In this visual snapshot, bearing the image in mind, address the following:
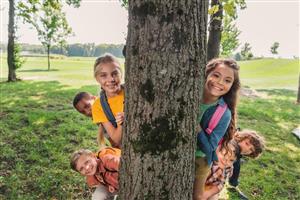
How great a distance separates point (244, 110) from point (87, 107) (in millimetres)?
8217

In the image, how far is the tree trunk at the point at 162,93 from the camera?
1.90 meters

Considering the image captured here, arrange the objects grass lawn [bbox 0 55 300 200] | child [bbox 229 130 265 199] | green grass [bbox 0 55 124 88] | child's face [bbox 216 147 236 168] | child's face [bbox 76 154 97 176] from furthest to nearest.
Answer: green grass [bbox 0 55 124 88]
grass lawn [bbox 0 55 300 200]
child [bbox 229 130 265 199]
child's face [bbox 216 147 236 168]
child's face [bbox 76 154 97 176]

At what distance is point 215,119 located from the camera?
103 inches

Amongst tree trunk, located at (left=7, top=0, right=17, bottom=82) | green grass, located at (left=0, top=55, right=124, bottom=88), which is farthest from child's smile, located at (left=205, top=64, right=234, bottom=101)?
tree trunk, located at (left=7, top=0, right=17, bottom=82)

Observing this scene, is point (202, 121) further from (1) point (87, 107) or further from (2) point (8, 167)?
(2) point (8, 167)

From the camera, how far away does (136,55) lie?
198 centimetres

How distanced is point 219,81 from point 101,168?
142 centimetres

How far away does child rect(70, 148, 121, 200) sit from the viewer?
10.2 feet

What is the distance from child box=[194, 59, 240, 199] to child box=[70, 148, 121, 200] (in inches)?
31.1

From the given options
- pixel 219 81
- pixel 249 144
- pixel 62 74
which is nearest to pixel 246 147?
pixel 249 144

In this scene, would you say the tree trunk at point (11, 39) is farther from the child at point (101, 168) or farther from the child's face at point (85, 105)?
the child at point (101, 168)

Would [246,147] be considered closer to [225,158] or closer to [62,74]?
[225,158]

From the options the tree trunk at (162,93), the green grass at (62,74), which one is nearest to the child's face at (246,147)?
the tree trunk at (162,93)

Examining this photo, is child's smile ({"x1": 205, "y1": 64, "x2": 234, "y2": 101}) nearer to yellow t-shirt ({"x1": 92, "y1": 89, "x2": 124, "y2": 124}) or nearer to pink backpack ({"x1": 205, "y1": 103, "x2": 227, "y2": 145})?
pink backpack ({"x1": 205, "y1": 103, "x2": 227, "y2": 145})
